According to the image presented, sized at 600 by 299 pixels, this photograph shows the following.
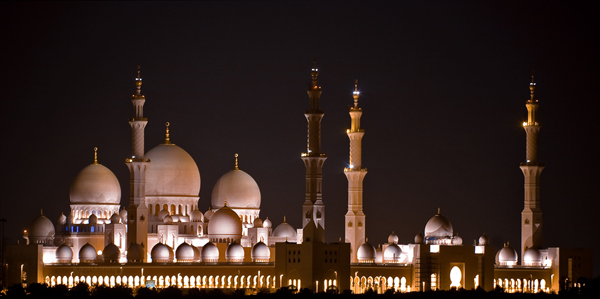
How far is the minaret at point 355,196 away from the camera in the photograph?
82.6 m

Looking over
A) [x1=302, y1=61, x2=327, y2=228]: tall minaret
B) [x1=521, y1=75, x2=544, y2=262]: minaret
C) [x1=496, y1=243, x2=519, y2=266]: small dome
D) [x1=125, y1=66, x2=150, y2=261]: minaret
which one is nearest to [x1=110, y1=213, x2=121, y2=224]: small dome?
[x1=125, y1=66, x2=150, y2=261]: minaret

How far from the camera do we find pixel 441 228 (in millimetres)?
83062

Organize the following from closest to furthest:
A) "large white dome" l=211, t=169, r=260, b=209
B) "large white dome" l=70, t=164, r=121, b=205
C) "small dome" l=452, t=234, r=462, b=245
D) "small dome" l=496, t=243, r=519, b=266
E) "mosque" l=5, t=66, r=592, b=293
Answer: "mosque" l=5, t=66, r=592, b=293, "small dome" l=496, t=243, r=519, b=266, "small dome" l=452, t=234, r=462, b=245, "large white dome" l=70, t=164, r=121, b=205, "large white dome" l=211, t=169, r=260, b=209

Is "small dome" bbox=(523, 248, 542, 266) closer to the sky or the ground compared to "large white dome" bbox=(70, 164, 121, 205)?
closer to the ground

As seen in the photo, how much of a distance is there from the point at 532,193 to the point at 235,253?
14.5 metres

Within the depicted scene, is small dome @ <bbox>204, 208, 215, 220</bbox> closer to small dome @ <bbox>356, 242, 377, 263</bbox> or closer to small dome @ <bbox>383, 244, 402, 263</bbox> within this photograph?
small dome @ <bbox>356, 242, 377, 263</bbox>

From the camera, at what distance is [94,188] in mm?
85375

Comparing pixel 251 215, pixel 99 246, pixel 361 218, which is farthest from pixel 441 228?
pixel 99 246

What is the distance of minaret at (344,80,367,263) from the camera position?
271ft

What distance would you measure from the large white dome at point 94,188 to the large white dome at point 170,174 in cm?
174

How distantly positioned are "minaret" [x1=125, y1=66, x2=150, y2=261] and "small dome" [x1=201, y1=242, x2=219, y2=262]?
2.81 meters

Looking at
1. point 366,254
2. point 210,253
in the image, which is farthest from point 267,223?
point 366,254

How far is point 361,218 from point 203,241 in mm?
7577

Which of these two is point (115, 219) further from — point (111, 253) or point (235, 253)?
point (235, 253)
